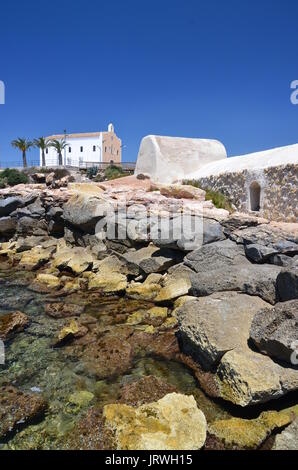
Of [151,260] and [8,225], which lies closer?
[151,260]

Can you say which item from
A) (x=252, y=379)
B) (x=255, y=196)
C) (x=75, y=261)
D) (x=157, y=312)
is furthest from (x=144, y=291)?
(x=255, y=196)

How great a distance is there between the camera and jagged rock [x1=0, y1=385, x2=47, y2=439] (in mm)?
4180

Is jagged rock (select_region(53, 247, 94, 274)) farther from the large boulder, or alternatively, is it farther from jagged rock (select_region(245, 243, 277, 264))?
the large boulder

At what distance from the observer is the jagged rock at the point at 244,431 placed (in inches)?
148

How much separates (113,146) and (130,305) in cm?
5626

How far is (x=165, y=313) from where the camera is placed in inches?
297

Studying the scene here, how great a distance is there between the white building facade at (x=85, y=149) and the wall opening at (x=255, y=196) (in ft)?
153

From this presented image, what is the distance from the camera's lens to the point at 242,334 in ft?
16.9

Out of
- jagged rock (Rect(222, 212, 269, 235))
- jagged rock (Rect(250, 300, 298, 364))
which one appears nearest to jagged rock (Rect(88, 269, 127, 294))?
jagged rock (Rect(222, 212, 269, 235))

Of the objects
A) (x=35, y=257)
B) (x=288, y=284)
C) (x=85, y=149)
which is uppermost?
(x=85, y=149)

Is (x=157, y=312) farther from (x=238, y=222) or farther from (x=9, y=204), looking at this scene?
(x=9, y=204)

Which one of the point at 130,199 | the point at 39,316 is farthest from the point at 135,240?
the point at 39,316

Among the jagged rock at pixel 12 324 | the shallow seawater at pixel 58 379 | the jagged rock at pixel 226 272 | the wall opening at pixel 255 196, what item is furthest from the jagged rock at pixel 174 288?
the wall opening at pixel 255 196

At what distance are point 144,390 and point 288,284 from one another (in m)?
3.14
